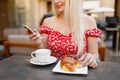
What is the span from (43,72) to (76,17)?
0.39 meters

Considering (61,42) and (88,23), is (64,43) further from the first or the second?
(88,23)

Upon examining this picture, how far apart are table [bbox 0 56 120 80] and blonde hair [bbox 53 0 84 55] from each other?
22 centimetres

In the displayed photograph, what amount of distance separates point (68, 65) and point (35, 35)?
0.32 m

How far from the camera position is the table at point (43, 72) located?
828mm

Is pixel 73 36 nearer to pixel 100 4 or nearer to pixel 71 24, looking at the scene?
pixel 71 24

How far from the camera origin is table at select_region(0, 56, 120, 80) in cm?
83

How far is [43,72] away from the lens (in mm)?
887

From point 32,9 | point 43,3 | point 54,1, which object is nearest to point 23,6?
point 32,9

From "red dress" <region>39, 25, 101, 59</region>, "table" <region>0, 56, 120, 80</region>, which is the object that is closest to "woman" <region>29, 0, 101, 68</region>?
"red dress" <region>39, 25, 101, 59</region>

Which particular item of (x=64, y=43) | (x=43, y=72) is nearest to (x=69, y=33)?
(x=64, y=43)

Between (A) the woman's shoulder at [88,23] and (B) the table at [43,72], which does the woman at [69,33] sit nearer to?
(A) the woman's shoulder at [88,23]

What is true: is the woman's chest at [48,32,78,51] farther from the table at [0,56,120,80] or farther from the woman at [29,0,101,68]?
the table at [0,56,120,80]

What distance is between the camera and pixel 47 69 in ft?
3.04

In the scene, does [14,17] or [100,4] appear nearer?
[14,17]
